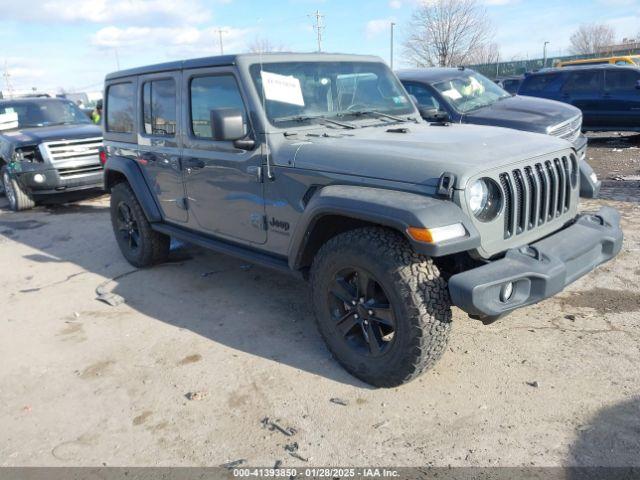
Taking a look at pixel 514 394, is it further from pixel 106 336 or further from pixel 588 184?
pixel 106 336

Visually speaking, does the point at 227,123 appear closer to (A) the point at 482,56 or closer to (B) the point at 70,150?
(B) the point at 70,150

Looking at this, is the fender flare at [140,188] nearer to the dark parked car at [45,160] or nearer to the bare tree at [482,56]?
the dark parked car at [45,160]

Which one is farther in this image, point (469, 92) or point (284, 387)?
point (469, 92)

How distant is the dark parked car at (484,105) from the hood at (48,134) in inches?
213

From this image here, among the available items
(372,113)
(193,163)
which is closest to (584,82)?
(372,113)

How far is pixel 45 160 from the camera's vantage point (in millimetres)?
8664

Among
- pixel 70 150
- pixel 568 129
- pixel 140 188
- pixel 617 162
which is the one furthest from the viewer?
pixel 617 162

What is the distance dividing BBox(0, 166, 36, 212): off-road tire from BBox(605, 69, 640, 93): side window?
11919 mm

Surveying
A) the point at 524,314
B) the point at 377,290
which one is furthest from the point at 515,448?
the point at 524,314

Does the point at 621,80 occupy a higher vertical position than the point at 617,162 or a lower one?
higher

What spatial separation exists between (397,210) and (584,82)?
11.4 metres

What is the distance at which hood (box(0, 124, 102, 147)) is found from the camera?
28.6 feet

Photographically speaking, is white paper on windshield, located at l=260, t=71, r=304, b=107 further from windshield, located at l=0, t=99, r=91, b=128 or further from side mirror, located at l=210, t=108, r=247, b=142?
windshield, located at l=0, t=99, r=91, b=128

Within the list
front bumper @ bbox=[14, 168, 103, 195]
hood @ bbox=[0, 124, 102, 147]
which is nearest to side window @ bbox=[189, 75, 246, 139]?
front bumper @ bbox=[14, 168, 103, 195]
